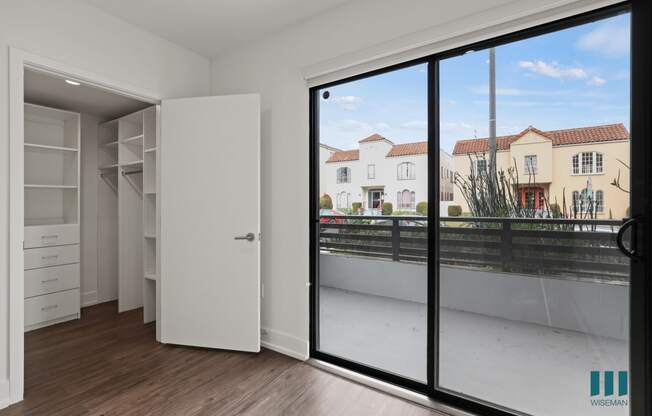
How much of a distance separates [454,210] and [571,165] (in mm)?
610

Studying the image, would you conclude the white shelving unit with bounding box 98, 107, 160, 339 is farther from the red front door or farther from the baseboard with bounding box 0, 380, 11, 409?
the red front door

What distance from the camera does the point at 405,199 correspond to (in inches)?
84.2

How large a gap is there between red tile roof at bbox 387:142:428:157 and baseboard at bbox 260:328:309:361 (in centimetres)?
159

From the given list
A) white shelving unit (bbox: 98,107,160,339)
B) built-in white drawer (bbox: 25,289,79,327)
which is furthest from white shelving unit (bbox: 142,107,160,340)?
built-in white drawer (bbox: 25,289,79,327)

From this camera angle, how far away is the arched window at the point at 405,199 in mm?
2112

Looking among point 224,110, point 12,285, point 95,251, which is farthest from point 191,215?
point 95,251

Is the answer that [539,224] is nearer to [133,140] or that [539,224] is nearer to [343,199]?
[343,199]

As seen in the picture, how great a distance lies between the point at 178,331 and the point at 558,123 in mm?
3029

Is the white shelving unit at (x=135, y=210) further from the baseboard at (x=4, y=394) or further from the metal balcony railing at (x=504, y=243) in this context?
the metal balcony railing at (x=504, y=243)

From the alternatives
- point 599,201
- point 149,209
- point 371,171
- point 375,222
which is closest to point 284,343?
point 375,222

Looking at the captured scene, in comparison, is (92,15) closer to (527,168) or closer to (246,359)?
(246,359)

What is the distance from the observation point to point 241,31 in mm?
2666

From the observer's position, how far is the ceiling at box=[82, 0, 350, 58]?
7.53 feet

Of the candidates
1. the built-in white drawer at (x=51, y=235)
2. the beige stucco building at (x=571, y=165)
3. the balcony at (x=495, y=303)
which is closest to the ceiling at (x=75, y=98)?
the built-in white drawer at (x=51, y=235)
